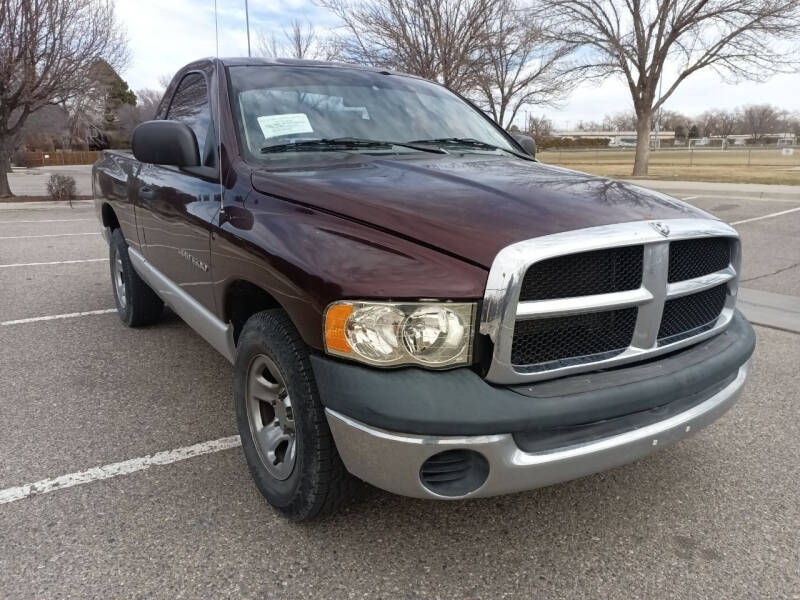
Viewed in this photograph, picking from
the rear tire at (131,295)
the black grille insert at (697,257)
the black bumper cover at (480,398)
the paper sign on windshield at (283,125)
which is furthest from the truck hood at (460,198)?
the rear tire at (131,295)

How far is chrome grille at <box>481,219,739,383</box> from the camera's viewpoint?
6.01 feet

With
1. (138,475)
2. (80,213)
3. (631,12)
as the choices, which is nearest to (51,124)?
(80,213)

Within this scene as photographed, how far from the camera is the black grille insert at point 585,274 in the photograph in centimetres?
188

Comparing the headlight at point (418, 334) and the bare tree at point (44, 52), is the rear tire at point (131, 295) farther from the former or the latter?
the bare tree at point (44, 52)

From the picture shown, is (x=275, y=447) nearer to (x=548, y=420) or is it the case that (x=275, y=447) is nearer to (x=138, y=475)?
(x=138, y=475)

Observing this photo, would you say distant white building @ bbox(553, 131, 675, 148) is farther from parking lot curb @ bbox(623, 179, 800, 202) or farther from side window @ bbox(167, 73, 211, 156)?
side window @ bbox(167, 73, 211, 156)

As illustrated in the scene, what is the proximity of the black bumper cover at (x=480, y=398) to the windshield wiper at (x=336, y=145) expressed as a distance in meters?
1.29

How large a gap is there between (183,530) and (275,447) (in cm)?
45

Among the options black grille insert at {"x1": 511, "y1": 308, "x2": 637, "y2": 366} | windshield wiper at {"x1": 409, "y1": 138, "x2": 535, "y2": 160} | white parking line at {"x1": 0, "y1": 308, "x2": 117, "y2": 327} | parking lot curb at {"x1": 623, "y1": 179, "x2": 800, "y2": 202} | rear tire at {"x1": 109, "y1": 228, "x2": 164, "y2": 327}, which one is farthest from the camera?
parking lot curb at {"x1": 623, "y1": 179, "x2": 800, "y2": 202}

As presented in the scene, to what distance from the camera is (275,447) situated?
246 cm

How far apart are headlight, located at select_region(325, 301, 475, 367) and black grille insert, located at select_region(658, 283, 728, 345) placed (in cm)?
78

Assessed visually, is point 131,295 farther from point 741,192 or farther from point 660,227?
point 741,192

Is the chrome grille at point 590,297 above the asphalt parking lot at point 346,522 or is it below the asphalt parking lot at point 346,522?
above

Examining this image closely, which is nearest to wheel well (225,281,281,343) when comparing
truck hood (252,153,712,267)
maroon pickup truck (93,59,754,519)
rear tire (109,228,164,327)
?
maroon pickup truck (93,59,754,519)
